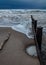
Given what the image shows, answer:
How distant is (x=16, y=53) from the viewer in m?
3.04

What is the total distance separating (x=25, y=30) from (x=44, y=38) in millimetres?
786

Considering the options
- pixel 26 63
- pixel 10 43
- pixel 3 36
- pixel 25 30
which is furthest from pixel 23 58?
pixel 25 30

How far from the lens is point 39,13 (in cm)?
771

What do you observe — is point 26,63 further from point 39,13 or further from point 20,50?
point 39,13

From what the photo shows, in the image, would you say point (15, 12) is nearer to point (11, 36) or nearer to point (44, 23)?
point (44, 23)

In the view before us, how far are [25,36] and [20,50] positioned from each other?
869 mm

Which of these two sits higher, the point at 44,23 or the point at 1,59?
the point at 1,59

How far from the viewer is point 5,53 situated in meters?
3.05

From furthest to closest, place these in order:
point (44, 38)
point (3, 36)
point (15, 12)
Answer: point (15, 12) → point (44, 38) → point (3, 36)

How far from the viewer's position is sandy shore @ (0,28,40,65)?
9.12 ft

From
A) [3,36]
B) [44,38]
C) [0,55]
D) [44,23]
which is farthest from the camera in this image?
[44,23]

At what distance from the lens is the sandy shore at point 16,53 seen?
9.12 ft

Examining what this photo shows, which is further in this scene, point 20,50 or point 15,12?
point 15,12

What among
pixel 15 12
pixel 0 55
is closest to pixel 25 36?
pixel 0 55
